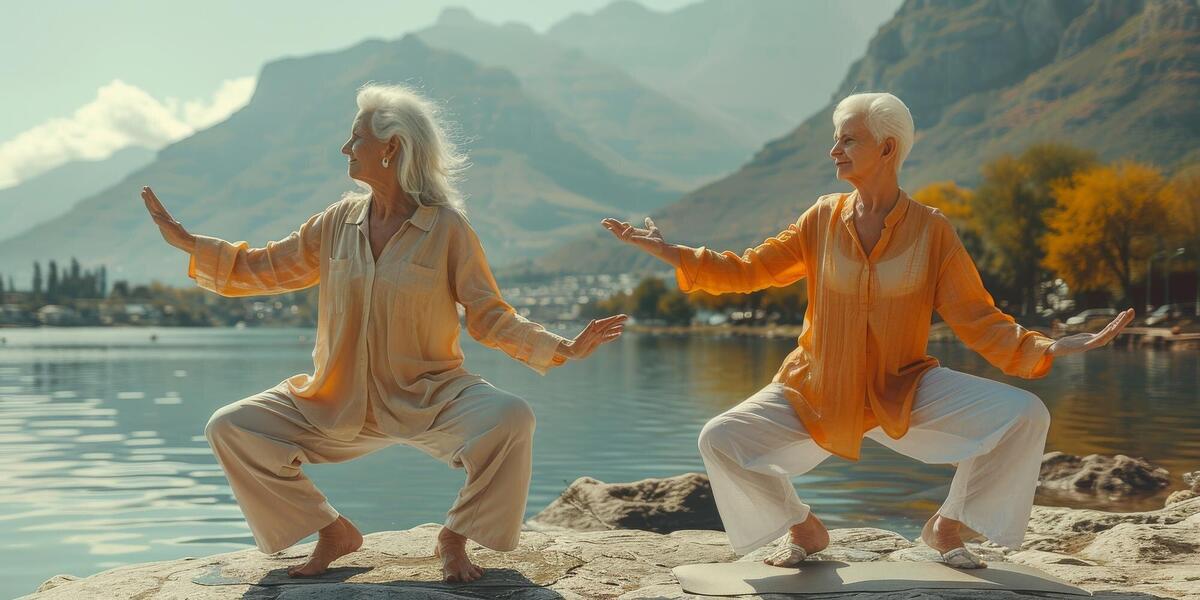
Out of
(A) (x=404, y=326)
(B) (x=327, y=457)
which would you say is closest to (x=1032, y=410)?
(A) (x=404, y=326)

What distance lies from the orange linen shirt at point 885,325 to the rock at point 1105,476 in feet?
22.7

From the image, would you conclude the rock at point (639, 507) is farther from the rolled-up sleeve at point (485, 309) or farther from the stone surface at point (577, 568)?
the rolled-up sleeve at point (485, 309)

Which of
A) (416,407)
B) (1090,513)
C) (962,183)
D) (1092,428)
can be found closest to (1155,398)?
(1092,428)

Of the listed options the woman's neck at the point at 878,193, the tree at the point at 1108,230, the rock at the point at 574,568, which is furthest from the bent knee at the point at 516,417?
the tree at the point at 1108,230

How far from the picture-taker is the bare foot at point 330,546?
18.6 ft

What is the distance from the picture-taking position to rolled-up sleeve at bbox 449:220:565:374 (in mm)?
5730

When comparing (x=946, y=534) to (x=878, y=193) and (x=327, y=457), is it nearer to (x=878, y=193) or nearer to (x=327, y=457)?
(x=878, y=193)

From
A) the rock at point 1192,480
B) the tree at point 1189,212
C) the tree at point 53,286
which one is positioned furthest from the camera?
the tree at point 53,286

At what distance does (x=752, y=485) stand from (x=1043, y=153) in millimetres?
69390

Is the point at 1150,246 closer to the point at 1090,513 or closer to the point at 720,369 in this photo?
the point at 720,369

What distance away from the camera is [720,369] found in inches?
1679

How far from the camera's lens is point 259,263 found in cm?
623

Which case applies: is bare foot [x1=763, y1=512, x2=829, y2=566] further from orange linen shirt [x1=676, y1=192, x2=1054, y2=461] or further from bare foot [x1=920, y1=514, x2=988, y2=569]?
bare foot [x1=920, y1=514, x2=988, y2=569]

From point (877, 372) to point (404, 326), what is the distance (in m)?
2.30
